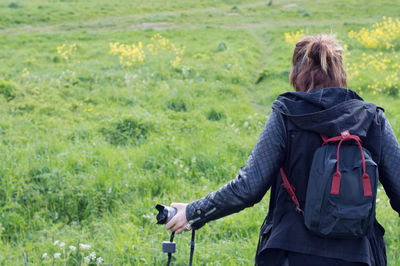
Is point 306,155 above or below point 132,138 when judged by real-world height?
above

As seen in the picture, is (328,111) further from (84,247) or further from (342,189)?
(84,247)

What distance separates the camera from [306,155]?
198cm

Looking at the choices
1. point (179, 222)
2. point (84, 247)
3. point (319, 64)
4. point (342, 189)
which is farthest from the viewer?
point (84, 247)

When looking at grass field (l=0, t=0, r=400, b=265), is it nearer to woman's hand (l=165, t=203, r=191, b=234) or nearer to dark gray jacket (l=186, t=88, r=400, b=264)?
woman's hand (l=165, t=203, r=191, b=234)

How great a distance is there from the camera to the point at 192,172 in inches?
216

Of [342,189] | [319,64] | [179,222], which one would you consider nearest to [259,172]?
[342,189]

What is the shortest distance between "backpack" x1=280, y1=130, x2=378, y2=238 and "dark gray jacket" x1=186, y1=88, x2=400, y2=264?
9cm

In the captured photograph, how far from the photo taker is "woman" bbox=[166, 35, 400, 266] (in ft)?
6.31

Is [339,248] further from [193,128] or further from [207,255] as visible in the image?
[193,128]

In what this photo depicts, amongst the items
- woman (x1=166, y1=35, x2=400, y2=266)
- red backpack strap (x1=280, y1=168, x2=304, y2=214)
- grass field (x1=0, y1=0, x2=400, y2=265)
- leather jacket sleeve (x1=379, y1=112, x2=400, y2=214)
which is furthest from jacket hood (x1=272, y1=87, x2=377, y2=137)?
grass field (x1=0, y1=0, x2=400, y2=265)

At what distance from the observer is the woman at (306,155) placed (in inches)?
75.8

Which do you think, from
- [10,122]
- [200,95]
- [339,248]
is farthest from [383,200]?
[10,122]

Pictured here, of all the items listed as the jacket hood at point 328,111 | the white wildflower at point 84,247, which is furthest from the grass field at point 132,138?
the jacket hood at point 328,111

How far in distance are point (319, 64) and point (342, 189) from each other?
0.66 meters
